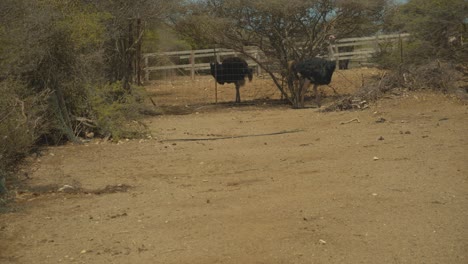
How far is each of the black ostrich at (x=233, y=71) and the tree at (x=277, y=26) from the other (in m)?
0.52

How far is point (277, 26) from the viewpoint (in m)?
21.2

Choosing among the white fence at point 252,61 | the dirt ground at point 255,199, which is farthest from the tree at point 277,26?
the dirt ground at point 255,199

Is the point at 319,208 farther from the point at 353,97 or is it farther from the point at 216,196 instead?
the point at 353,97

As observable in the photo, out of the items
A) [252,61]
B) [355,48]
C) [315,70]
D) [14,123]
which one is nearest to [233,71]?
[315,70]

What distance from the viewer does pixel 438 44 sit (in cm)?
1748

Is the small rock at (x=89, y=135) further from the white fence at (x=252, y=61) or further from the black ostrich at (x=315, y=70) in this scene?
the white fence at (x=252, y=61)

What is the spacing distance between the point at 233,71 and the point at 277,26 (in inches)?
98.9

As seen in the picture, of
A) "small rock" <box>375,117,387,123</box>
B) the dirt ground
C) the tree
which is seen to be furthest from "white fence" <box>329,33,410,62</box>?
the dirt ground

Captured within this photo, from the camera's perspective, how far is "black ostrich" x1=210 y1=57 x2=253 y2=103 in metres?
22.5

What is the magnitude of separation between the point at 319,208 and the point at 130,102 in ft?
26.4

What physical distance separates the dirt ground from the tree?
316 inches

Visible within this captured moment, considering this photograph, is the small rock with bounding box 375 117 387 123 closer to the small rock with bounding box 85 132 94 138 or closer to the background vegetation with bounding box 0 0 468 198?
the background vegetation with bounding box 0 0 468 198

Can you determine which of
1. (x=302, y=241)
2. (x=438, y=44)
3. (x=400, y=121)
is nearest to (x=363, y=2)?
(x=438, y=44)

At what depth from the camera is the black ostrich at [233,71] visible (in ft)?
73.7
